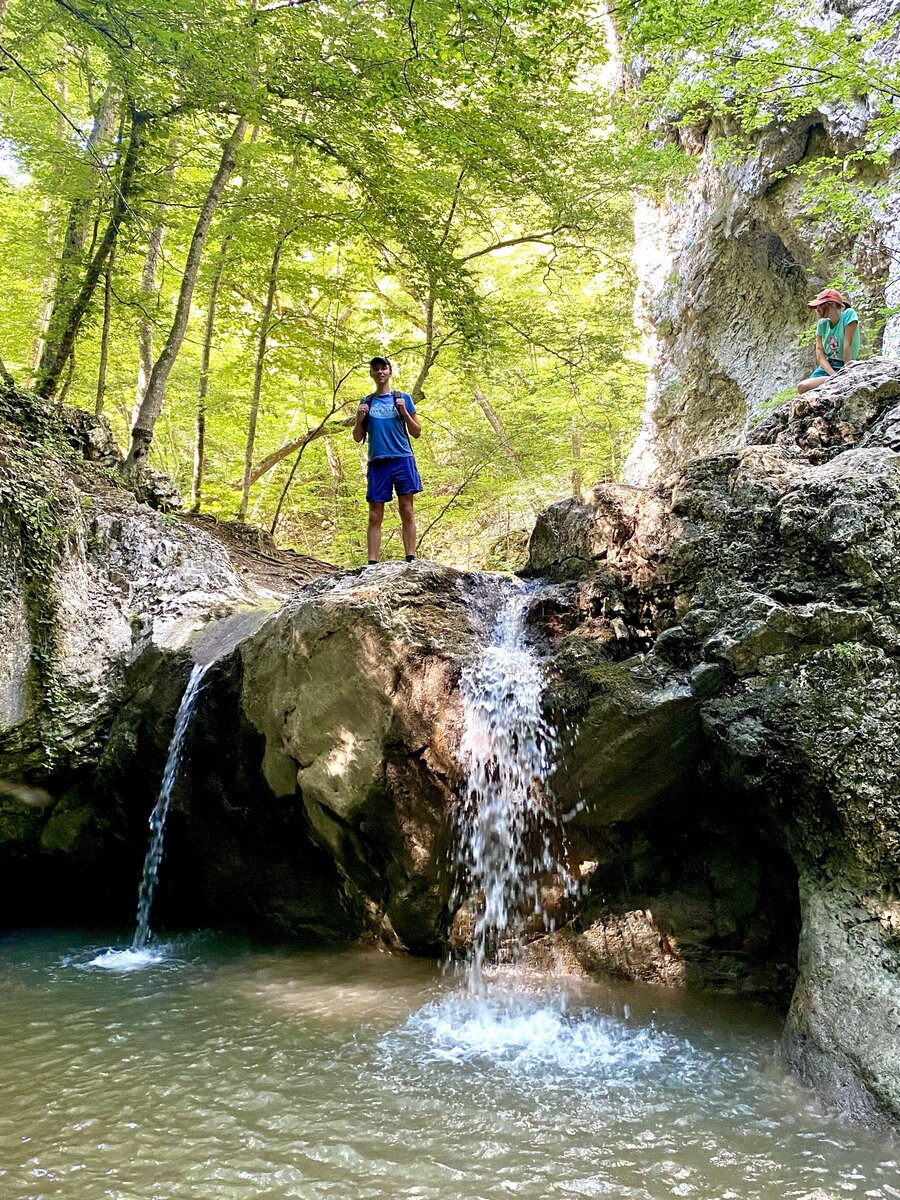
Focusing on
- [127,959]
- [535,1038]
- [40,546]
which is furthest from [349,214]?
[535,1038]

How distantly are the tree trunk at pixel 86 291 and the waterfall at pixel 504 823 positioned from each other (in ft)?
23.9

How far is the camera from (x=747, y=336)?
12812 mm

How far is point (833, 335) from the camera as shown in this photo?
7.02 meters

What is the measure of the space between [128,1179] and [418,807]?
2625 mm

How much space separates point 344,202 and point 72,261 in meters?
3.64

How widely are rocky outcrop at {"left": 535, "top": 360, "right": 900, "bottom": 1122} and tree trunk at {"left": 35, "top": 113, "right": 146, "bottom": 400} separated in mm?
7613

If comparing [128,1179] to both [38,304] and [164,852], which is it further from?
[38,304]

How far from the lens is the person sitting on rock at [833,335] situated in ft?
22.2

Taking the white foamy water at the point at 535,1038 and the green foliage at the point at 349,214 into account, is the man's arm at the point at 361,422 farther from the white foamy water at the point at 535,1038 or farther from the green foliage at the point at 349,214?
the white foamy water at the point at 535,1038

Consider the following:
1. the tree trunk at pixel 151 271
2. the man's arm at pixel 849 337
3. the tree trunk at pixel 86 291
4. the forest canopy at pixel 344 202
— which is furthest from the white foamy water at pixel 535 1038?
the tree trunk at pixel 151 271

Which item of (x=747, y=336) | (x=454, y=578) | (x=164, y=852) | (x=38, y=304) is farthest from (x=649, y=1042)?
(x=38, y=304)

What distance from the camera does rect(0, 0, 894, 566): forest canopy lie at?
7.44 metres

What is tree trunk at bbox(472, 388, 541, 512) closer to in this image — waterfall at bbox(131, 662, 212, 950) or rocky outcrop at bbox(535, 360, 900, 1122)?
rocky outcrop at bbox(535, 360, 900, 1122)

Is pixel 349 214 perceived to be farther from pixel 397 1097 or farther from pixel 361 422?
pixel 397 1097
